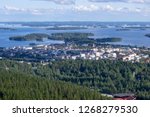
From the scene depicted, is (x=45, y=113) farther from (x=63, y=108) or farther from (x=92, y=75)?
(x=92, y=75)

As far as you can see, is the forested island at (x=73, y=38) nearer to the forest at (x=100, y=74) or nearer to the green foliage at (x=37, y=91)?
the forest at (x=100, y=74)

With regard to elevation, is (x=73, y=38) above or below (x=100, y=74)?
below

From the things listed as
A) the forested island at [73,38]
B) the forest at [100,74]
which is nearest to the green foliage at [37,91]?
the forest at [100,74]

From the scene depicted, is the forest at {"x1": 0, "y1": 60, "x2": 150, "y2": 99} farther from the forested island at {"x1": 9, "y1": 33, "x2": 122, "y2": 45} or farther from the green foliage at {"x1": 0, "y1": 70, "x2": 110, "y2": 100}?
the forested island at {"x1": 9, "y1": 33, "x2": 122, "y2": 45}

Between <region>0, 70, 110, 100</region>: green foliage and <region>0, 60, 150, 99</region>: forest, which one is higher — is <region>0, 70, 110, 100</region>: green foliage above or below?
above

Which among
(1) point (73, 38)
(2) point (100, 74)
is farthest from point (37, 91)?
(1) point (73, 38)

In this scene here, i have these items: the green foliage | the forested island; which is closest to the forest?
the green foliage

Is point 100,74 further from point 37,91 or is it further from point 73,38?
point 73,38

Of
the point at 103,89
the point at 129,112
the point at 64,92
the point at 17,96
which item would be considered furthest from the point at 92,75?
the point at 129,112
